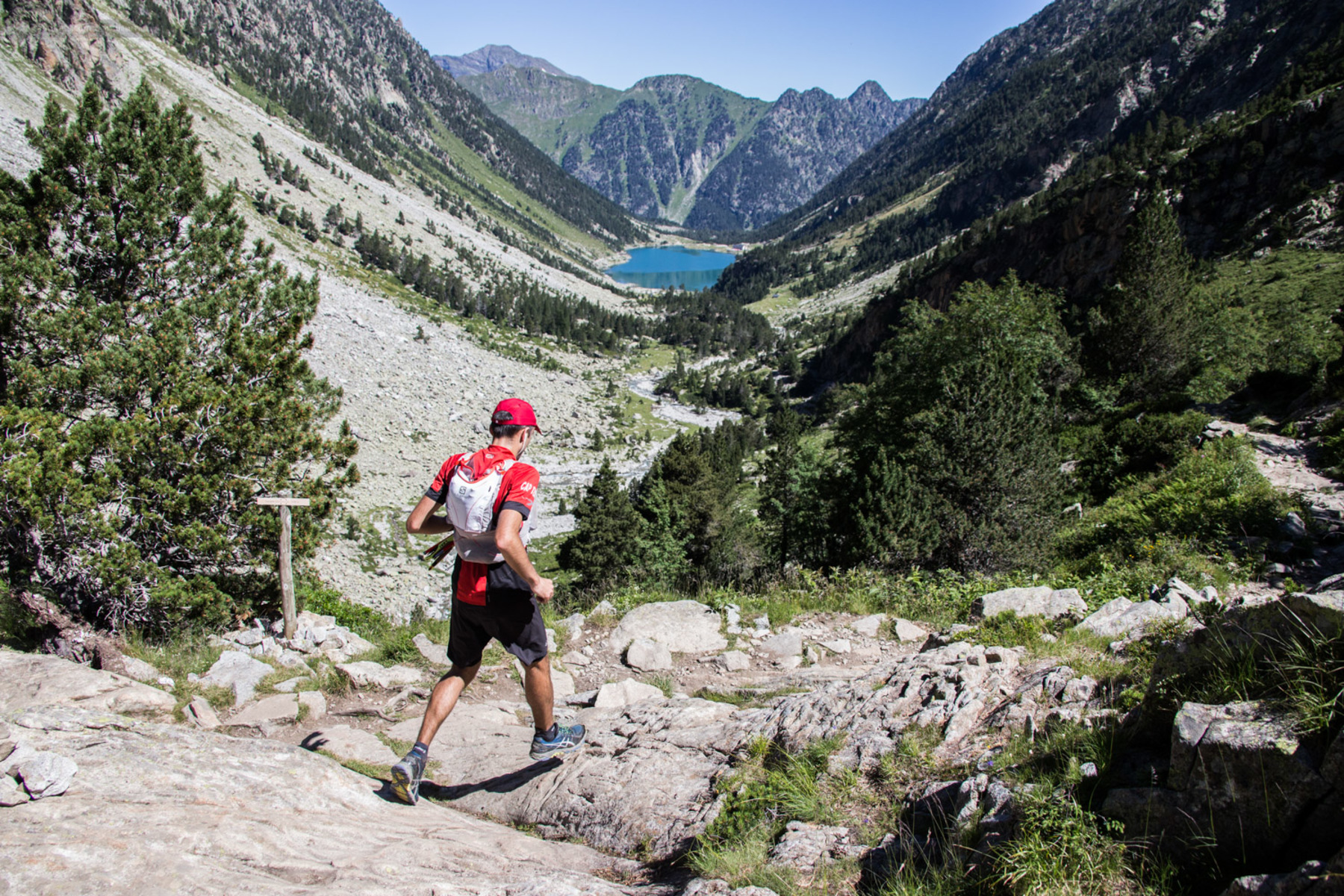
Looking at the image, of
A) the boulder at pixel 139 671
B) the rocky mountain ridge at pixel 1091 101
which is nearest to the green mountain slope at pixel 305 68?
the rocky mountain ridge at pixel 1091 101

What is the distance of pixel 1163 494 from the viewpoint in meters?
12.2

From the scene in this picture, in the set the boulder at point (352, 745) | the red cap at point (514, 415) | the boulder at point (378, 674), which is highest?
the red cap at point (514, 415)

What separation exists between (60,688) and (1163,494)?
55.1 feet

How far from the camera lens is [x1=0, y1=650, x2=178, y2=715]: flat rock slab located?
198 inches

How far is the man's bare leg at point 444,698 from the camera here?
14.5ft

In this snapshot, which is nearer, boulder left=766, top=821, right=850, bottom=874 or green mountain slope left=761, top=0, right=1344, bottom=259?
boulder left=766, top=821, right=850, bottom=874

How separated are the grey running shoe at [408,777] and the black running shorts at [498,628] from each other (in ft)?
2.29

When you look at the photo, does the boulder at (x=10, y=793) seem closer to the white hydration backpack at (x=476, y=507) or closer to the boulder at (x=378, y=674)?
the white hydration backpack at (x=476, y=507)

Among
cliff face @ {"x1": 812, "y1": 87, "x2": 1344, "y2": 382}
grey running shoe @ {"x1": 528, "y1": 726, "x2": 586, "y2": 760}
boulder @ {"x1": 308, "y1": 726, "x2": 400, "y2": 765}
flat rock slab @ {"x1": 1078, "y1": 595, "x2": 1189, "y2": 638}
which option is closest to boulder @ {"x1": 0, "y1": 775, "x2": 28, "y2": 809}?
boulder @ {"x1": 308, "y1": 726, "x2": 400, "y2": 765}

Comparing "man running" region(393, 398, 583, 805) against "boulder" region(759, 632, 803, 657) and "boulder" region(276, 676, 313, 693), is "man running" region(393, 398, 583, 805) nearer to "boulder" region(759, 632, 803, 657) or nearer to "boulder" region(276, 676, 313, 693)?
"boulder" region(276, 676, 313, 693)

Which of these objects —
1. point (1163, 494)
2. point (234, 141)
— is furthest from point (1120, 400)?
point (234, 141)

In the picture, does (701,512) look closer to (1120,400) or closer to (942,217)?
(1120,400)

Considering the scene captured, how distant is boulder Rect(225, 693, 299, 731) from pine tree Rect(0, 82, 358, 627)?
10.3 ft

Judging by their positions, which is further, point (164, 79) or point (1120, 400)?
point (164, 79)
